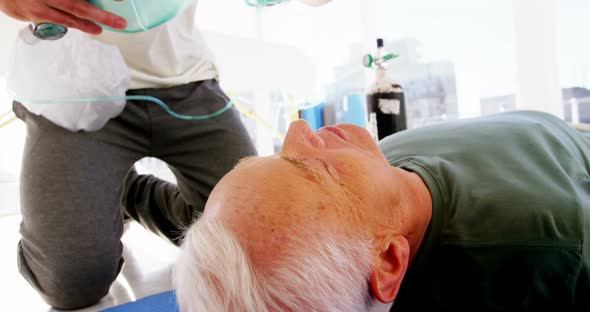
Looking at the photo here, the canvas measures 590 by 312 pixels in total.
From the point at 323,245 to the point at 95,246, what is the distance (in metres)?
0.72

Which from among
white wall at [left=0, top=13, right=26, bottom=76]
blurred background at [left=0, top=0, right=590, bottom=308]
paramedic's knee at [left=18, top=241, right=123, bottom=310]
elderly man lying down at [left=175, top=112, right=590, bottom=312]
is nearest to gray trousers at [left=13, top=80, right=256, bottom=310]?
paramedic's knee at [left=18, top=241, right=123, bottom=310]

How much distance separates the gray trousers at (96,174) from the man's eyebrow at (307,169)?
588 millimetres

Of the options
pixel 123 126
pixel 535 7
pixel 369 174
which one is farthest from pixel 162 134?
pixel 535 7

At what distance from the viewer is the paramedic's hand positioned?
728mm

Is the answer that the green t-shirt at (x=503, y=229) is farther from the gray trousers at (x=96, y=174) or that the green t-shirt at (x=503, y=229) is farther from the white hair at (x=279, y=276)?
the gray trousers at (x=96, y=174)

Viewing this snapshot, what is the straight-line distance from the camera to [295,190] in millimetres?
591

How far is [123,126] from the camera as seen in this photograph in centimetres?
113

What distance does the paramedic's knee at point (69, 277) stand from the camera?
1.00m

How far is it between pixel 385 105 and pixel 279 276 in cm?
125

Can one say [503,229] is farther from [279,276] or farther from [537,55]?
[537,55]

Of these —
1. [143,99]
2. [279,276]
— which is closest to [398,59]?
[143,99]

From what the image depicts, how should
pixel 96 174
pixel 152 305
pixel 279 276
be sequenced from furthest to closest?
pixel 96 174
pixel 152 305
pixel 279 276

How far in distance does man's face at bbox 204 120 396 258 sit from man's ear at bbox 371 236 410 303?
0.06 m

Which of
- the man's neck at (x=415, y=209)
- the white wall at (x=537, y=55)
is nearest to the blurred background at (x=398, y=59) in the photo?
the white wall at (x=537, y=55)
